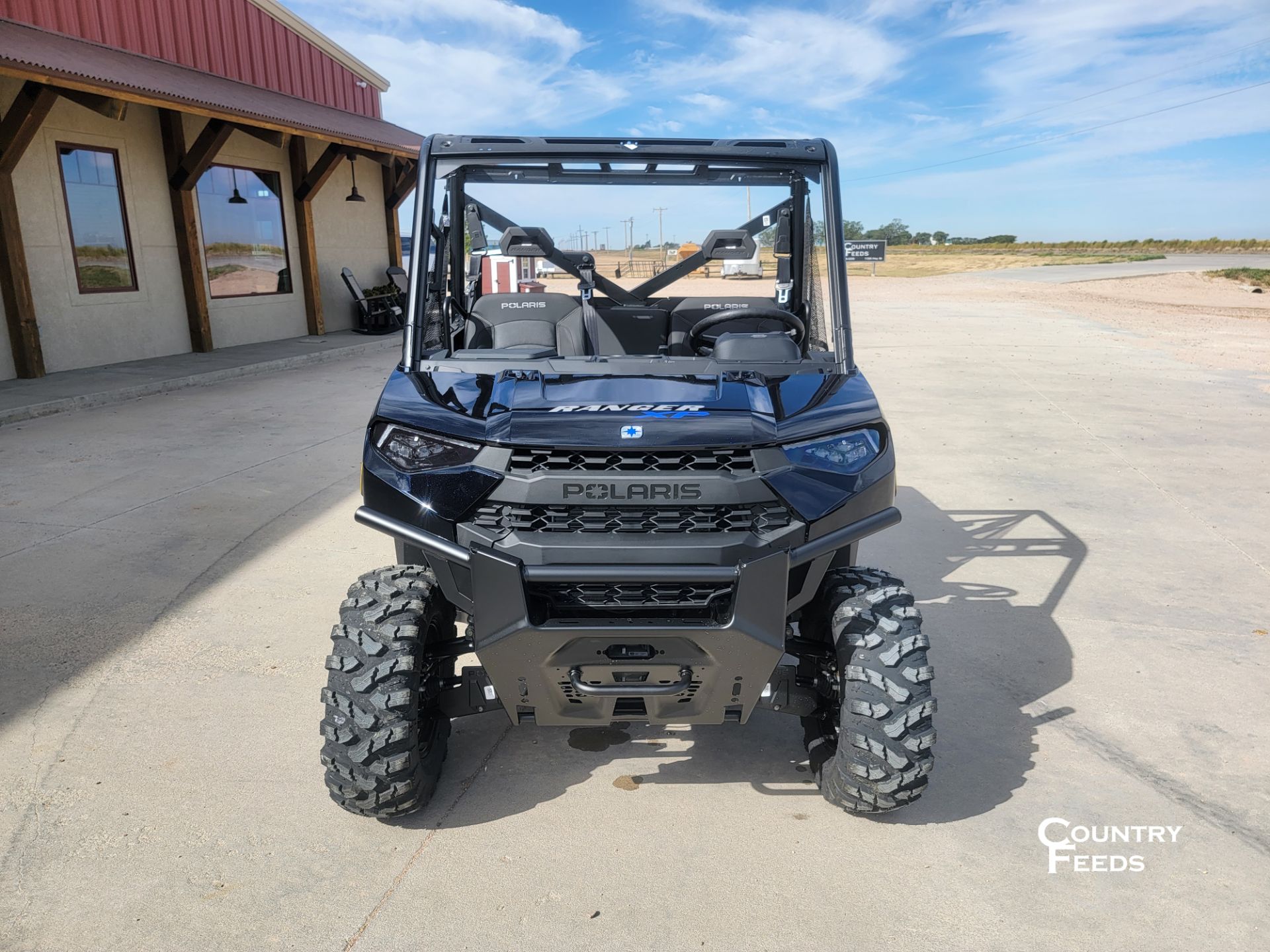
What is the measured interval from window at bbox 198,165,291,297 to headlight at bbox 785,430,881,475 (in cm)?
1388

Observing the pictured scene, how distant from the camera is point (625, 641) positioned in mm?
2492

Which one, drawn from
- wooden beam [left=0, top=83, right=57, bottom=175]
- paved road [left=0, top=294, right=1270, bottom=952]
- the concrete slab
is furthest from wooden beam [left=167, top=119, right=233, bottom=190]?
paved road [left=0, top=294, right=1270, bottom=952]

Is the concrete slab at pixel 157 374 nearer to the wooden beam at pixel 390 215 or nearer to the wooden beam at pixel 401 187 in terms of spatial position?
the wooden beam at pixel 390 215

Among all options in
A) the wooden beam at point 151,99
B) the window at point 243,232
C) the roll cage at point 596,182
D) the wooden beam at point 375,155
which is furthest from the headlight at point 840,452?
the wooden beam at point 375,155

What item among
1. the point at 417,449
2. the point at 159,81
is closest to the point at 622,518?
the point at 417,449

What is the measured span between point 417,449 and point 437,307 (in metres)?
1.03

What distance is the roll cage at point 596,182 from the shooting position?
3.35 m

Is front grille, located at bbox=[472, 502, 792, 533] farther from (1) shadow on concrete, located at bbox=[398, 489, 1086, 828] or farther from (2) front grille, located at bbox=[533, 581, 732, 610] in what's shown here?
(1) shadow on concrete, located at bbox=[398, 489, 1086, 828]

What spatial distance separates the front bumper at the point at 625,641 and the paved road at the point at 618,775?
50 centimetres

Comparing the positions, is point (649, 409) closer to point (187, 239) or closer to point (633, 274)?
point (633, 274)

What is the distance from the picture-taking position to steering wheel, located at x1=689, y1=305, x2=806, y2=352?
145 inches

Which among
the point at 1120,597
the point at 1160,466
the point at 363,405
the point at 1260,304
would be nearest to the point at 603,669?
the point at 1120,597

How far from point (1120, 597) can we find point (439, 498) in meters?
3.83

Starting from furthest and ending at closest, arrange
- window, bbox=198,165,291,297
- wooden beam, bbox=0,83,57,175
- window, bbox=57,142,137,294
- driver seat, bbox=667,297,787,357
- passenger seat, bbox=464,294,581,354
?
window, bbox=198,165,291,297, window, bbox=57,142,137,294, wooden beam, bbox=0,83,57,175, driver seat, bbox=667,297,787,357, passenger seat, bbox=464,294,581,354
